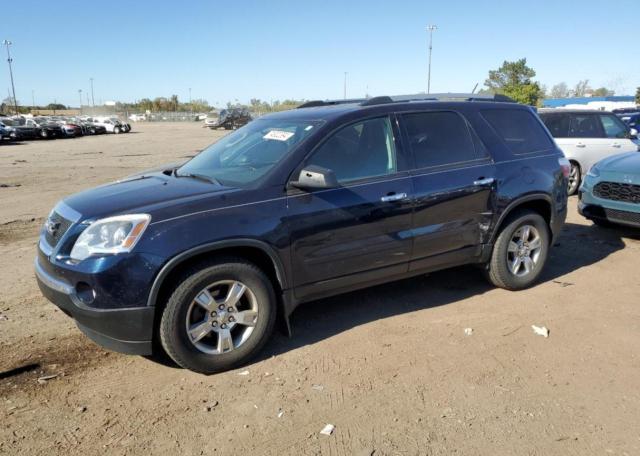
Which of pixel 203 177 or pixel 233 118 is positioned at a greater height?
pixel 203 177

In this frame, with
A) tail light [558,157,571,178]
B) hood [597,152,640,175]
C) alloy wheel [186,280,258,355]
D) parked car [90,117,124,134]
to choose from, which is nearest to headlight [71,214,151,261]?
alloy wheel [186,280,258,355]

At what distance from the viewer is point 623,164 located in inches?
274

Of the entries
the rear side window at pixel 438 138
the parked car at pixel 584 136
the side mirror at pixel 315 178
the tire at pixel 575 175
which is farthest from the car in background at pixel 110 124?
the side mirror at pixel 315 178

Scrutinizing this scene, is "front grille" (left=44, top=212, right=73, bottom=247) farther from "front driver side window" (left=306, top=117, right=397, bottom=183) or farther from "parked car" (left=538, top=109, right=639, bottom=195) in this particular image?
"parked car" (left=538, top=109, right=639, bottom=195)

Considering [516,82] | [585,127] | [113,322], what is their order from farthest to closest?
[516,82]
[585,127]
[113,322]

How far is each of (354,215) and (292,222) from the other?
1.72ft

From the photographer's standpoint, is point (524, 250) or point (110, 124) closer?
point (524, 250)

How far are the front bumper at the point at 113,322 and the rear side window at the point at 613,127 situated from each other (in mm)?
10101

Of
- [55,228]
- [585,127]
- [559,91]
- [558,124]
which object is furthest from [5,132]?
[559,91]

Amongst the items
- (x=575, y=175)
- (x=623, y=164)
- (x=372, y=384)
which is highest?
(x=623, y=164)

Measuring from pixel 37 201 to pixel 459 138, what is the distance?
9.02 meters

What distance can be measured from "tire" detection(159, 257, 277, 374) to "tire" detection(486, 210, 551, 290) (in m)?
2.38

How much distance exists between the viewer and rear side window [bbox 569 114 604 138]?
10.2 meters

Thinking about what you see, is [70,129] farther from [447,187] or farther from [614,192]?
[447,187]
